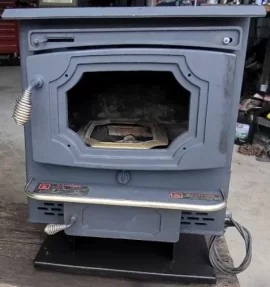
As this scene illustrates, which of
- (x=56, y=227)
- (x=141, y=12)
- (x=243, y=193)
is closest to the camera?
(x=141, y=12)

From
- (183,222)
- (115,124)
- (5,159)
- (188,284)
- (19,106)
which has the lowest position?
(5,159)

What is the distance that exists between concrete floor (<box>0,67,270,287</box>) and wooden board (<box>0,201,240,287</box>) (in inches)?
11.6

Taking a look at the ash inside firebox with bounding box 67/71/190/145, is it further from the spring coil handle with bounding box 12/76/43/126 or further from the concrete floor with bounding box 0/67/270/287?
the concrete floor with bounding box 0/67/270/287

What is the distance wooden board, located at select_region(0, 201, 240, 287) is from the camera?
95cm

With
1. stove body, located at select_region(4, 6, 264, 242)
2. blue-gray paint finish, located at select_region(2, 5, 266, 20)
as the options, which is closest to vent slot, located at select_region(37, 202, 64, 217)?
stove body, located at select_region(4, 6, 264, 242)

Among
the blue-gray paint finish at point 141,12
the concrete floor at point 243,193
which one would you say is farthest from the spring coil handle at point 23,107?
the concrete floor at point 243,193

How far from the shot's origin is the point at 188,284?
95 centimetres

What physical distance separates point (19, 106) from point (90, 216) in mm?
287

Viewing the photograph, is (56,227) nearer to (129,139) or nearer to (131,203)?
(131,203)

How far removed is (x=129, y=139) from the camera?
1.04 metres

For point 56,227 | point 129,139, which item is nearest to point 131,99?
point 129,139

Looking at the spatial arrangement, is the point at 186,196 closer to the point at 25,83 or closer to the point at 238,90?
the point at 238,90

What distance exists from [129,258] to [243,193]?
1037 millimetres

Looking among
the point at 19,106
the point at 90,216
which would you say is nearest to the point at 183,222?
the point at 90,216
